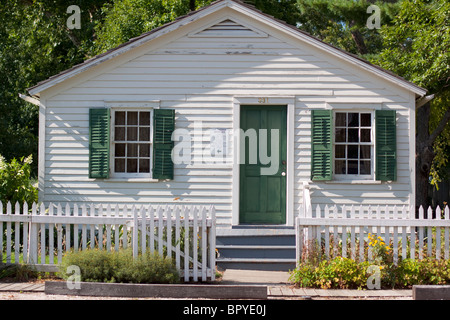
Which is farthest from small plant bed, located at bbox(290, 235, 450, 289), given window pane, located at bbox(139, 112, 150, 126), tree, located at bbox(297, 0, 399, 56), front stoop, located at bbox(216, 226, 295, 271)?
tree, located at bbox(297, 0, 399, 56)

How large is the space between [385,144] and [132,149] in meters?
5.07

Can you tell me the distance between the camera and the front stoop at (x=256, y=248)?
33.6 feet

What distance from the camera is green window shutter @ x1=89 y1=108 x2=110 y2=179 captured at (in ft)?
38.8

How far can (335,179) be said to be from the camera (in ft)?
38.9

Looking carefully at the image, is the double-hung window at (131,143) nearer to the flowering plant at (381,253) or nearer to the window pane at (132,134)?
the window pane at (132,134)

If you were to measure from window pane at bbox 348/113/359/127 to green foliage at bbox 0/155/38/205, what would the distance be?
265 inches

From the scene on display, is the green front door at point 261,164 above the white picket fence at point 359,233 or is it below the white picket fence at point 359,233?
above

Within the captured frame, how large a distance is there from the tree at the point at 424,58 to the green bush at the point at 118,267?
31.9ft

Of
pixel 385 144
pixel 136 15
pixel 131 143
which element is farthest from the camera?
pixel 136 15

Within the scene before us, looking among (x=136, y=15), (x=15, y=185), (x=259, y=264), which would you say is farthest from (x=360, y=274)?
(x=136, y=15)

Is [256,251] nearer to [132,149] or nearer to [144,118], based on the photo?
[132,149]

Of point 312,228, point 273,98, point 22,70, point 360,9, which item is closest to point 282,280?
point 312,228

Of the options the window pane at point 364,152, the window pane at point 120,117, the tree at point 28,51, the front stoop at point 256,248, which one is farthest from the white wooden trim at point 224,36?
the tree at point 28,51

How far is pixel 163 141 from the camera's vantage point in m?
11.8
